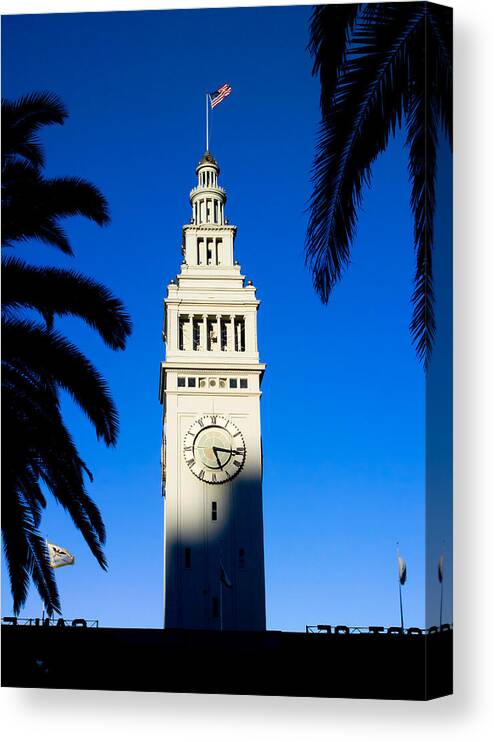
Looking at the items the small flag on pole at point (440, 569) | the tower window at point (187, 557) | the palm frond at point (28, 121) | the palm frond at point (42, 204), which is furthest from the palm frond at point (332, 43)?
the tower window at point (187, 557)

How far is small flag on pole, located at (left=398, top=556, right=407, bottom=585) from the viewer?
26.7m

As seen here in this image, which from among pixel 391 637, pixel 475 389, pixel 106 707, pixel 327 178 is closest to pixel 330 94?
pixel 327 178

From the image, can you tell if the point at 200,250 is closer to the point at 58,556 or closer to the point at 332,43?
the point at 58,556

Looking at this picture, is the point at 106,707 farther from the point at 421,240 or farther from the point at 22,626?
the point at 421,240

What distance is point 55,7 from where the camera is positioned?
92.1 feet

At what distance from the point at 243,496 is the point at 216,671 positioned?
9.23m

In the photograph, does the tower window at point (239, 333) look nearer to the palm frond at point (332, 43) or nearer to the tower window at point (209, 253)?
the tower window at point (209, 253)

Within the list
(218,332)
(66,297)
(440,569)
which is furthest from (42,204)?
(440,569)

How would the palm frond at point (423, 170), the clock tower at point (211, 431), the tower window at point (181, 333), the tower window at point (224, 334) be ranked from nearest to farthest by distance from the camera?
the palm frond at point (423, 170)
the clock tower at point (211, 431)
the tower window at point (181, 333)
the tower window at point (224, 334)

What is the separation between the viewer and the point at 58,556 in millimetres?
28125

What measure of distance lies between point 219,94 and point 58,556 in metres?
8.03

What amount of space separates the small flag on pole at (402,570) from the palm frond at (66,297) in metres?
5.87

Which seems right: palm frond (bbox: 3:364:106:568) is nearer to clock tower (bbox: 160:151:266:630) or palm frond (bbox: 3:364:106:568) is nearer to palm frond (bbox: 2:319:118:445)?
palm frond (bbox: 2:319:118:445)

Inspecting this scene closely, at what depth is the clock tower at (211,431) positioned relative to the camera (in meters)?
30.8
